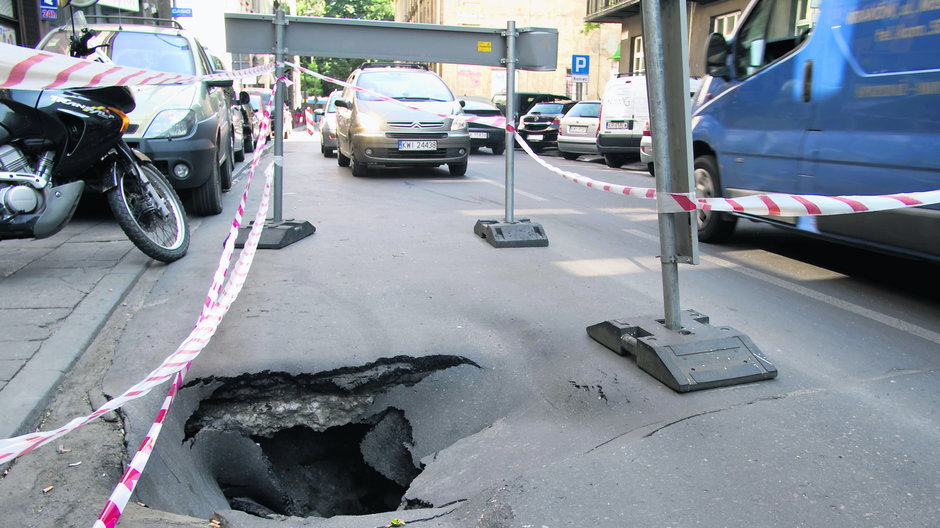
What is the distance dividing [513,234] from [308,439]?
355 cm

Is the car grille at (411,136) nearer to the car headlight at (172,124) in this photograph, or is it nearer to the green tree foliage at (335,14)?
the car headlight at (172,124)

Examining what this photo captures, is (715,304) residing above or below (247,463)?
above

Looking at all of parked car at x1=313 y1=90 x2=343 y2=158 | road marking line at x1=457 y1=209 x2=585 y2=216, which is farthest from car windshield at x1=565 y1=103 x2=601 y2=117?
road marking line at x1=457 y1=209 x2=585 y2=216

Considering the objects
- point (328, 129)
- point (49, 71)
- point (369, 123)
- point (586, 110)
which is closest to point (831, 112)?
point (49, 71)

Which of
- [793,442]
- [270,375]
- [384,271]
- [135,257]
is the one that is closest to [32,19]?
[135,257]

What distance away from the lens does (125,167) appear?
17.9ft

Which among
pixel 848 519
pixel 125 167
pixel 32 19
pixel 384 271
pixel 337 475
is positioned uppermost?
pixel 32 19

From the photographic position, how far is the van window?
5812 millimetres

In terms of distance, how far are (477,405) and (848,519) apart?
5.26 feet

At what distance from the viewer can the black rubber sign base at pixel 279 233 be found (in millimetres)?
6281

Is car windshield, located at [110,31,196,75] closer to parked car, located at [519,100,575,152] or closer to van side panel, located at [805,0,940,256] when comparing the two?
van side panel, located at [805,0,940,256]

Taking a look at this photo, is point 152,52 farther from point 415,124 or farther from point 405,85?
point 405,85

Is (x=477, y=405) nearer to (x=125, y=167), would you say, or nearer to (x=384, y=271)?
(x=384, y=271)

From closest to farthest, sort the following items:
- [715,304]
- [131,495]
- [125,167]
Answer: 1. [131,495]
2. [715,304]
3. [125,167]
